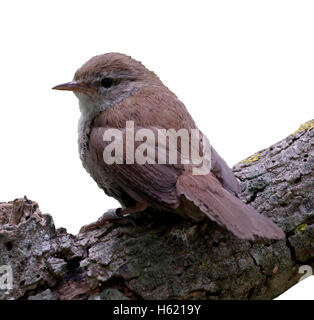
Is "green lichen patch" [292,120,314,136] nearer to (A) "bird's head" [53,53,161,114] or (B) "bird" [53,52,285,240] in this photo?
(B) "bird" [53,52,285,240]

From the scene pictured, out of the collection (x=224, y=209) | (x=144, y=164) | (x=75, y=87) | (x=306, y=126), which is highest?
(x=75, y=87)

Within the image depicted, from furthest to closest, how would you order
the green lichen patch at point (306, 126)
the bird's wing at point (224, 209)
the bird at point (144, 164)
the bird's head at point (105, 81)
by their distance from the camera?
1. the green lichen patch at point (306, 126)
2. the bird's head at point (105, 81)
3. the bird at point (144, 164)
4. the bird's wing at point (224, 209)
